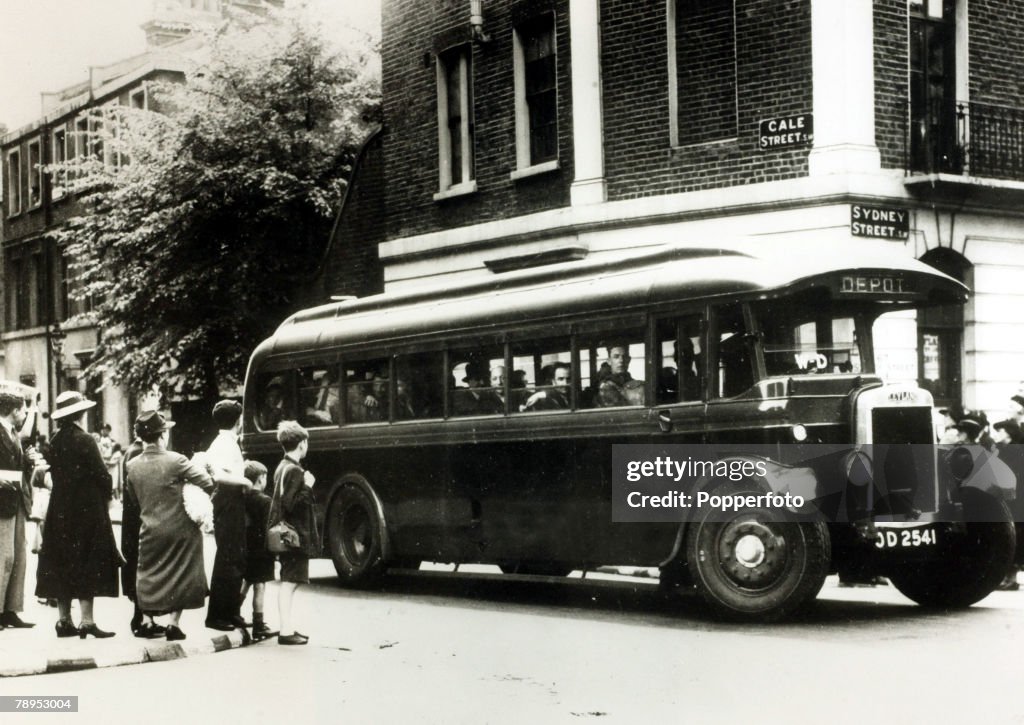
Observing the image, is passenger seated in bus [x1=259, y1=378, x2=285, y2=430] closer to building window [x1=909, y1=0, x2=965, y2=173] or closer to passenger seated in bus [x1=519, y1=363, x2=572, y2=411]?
passenger seated in bus [x1=519, y1=363, x2=572, y2=411]

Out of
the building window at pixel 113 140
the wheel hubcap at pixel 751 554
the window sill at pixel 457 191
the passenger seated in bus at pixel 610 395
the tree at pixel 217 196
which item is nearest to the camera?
the wheel hubcap at pixel 751 554

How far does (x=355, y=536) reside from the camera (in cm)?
1510

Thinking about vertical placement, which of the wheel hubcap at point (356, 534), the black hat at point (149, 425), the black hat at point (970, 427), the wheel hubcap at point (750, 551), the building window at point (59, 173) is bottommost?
the wheel hubcap at point (356, 534)

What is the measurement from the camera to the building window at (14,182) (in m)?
15.7

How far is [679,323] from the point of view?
11.5 meters

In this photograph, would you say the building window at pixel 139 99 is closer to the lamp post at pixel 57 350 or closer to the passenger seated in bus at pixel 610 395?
the lamp post at pixel 57 350

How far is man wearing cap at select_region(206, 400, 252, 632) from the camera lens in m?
10.8

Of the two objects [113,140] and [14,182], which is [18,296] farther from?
[113,140]

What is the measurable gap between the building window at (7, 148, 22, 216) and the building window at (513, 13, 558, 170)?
23.0ft

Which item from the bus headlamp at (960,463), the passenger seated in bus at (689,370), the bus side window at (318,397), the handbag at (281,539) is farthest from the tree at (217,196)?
the bus headlamp at (960,463)

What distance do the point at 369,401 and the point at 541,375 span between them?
276 centimetres

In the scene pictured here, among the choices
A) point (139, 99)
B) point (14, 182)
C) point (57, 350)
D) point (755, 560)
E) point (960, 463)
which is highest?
point (139, 99)

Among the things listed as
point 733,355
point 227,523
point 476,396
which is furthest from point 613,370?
point 227,523

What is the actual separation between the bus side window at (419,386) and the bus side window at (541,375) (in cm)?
110
